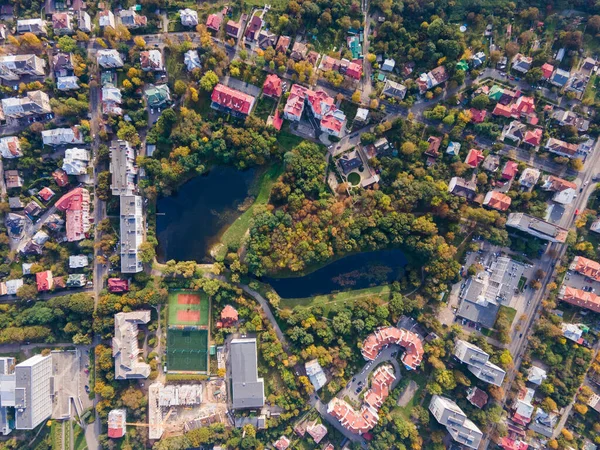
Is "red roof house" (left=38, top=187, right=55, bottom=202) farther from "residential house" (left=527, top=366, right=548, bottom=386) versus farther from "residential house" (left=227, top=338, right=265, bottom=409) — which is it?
"residential house" (left=527, top=366, right=548, bottom=386)

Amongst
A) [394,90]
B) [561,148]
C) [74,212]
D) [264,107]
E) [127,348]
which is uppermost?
[394,90]

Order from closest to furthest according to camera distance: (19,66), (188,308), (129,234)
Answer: (19,66) → (129,234) → (188,308)

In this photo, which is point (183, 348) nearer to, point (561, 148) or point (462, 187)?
point (462, 187)

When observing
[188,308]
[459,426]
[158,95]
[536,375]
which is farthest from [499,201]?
[158,95]

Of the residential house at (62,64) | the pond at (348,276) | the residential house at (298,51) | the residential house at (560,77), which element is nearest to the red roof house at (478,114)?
the residential house at (560,77)

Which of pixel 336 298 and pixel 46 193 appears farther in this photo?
pixel 336 298

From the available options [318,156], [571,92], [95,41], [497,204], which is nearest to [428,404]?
[497,204]

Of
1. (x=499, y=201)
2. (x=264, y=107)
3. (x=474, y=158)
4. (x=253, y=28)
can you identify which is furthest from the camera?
(x=264, y=107)
